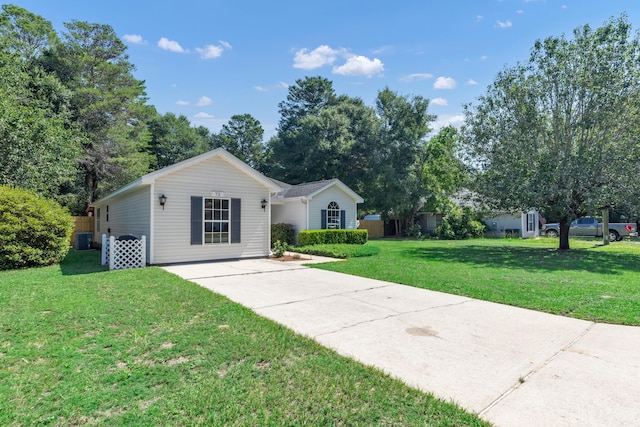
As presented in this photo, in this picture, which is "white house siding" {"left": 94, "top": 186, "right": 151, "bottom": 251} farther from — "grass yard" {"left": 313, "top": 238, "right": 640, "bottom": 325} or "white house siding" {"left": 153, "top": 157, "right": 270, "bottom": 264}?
"grass yard" {"left": 313, "top": 238, "right": 640, "bottom": 325}

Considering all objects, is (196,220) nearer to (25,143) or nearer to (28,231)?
(28,231)

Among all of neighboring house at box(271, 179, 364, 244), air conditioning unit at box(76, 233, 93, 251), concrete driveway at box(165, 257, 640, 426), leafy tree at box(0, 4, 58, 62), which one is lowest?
concrete driveway at box(165, 257, 640, 426)

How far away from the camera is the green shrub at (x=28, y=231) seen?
31.8 feet

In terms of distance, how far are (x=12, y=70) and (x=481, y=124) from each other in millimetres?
20766

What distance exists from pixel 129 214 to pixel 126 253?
341 centimetres

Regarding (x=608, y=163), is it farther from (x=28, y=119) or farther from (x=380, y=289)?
(x=28, y=119)

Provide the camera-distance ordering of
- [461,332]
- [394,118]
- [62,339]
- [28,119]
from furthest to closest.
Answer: [394,118]
[28,119]
[461,332]
[62,339]

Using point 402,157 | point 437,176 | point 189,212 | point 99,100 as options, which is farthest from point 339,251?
point 99,100

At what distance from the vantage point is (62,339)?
13.1 feet

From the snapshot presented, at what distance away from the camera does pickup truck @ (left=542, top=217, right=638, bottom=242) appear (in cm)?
2309

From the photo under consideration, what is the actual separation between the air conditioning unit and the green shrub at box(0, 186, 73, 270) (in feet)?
23.4

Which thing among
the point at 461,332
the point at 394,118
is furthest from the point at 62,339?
the point at 394,118

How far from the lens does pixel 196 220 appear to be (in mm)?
11461

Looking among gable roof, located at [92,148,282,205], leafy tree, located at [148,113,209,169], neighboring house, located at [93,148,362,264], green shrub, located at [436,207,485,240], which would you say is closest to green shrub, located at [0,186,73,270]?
neighboring house, located at [93,148,362,264]
